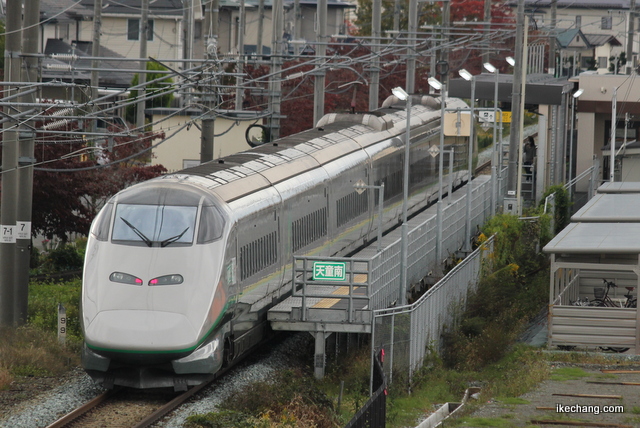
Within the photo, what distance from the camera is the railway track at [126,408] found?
46.8 feet

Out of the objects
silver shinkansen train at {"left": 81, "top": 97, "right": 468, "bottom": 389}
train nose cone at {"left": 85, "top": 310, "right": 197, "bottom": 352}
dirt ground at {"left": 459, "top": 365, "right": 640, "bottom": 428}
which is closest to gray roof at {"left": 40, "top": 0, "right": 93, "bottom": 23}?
silver shinkansen train at {"left": 81, "top": 97, "right": 468, "bottom": 389}

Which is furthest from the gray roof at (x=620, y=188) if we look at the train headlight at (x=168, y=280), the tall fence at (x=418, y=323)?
the train headlight at (x=168, y=280)

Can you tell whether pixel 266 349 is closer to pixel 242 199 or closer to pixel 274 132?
pixel 242 199

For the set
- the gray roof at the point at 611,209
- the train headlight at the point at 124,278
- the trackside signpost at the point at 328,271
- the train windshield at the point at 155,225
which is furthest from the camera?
the gray roof at the point at 611,209

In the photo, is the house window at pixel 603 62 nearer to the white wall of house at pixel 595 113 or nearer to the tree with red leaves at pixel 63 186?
the white wall of house at pixel 595 113

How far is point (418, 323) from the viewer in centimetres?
1884

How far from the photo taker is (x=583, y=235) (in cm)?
2161

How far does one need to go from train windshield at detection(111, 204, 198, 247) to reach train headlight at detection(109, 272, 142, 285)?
0.49 metres

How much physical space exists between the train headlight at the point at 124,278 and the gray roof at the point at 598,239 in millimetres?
8072

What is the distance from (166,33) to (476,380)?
54.0 m

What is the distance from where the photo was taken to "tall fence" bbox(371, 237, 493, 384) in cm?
1775

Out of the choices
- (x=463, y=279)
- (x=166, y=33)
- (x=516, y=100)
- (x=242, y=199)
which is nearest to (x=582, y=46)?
(x=166, y=33)

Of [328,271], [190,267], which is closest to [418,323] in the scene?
[328,271]

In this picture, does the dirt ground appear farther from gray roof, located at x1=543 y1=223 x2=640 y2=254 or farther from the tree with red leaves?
the tree with red leaves
